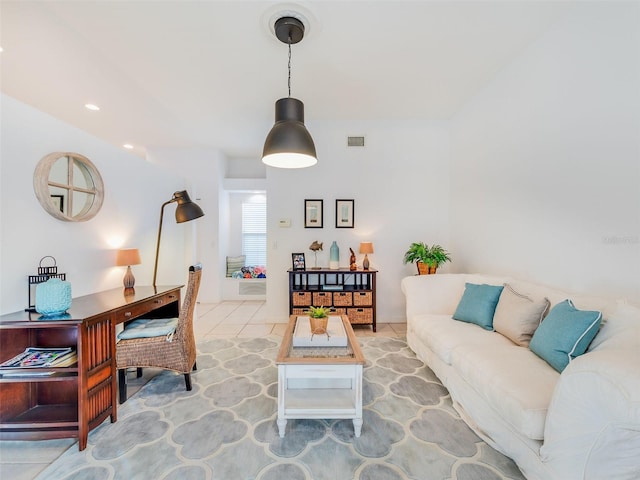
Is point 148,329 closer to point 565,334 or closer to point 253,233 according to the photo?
point 565,334

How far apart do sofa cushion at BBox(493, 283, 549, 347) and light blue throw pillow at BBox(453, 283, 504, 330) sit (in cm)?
11

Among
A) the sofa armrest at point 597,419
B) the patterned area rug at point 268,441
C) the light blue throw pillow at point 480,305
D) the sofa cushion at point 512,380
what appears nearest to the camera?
the sofa armrest at point 597,419

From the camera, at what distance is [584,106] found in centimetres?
197

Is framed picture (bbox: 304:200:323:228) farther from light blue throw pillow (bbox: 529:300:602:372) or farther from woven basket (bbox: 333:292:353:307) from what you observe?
light blue throw pillow (bbox: 529:300:602:372)

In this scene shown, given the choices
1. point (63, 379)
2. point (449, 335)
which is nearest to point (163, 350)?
point (63, 379)

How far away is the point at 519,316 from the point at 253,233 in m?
5.17

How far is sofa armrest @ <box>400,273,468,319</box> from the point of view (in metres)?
2.87

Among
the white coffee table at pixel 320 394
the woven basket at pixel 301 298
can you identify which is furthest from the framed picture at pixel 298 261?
the white coffee table at pixel 320 394

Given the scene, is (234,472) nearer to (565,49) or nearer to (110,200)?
(110,200)

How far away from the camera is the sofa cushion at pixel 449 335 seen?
205cm

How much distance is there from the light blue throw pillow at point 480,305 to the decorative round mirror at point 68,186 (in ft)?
11.7

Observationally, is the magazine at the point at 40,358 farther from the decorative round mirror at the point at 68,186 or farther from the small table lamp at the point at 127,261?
the decorative round mirror at the point at 68,186

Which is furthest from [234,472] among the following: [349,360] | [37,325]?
[37,325]

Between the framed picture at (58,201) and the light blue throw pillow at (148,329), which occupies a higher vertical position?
the framed picture at (58,201)
